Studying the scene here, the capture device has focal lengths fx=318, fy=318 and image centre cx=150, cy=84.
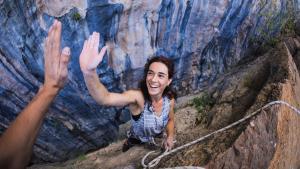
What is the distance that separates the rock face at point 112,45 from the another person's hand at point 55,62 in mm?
3399

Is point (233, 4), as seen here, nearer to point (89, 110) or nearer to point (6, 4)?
point (89, 110)

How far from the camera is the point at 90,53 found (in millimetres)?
2322

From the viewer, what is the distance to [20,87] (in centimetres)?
544

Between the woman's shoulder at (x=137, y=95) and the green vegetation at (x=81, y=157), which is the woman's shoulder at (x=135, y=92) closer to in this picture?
the woman's shoulder at (x=137, y=95)

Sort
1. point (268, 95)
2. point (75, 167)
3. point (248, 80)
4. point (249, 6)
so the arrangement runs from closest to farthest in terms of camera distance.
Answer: point (268, 95)
point (248, 80)
point (75, 167)
point (249, 6)

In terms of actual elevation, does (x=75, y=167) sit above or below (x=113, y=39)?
below

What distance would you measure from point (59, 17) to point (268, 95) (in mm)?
3387

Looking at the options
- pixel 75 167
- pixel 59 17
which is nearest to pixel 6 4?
pixel 59 17

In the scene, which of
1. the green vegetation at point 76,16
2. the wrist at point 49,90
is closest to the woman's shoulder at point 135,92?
the wrist at point 49,90

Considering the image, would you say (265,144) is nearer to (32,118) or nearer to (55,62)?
(55,62)

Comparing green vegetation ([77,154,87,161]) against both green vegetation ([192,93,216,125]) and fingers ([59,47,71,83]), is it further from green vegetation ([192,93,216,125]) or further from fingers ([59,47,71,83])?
fingers ([59,47,71,83])

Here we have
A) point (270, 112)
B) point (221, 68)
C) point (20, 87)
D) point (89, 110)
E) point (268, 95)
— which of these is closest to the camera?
point (270, 112)

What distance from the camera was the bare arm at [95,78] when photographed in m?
2.31

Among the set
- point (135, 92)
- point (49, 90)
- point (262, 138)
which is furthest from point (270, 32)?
point (49, 90)
